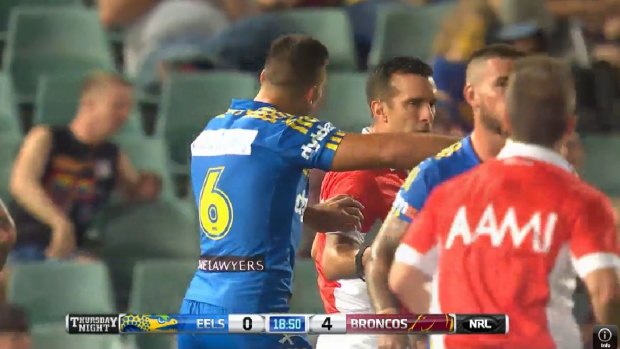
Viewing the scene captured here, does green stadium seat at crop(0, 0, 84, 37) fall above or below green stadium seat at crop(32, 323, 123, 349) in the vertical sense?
above

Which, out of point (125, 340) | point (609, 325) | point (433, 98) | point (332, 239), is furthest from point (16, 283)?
point (609, 325)

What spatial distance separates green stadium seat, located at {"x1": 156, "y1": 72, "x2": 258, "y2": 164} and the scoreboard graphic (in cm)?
104

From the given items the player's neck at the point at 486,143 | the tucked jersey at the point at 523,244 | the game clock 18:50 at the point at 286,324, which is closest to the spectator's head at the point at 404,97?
the player's neck at the point at 486,143

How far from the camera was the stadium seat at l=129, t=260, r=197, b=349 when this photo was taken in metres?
4.07

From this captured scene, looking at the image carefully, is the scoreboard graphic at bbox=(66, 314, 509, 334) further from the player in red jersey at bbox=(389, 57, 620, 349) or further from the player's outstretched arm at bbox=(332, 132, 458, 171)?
the player's outstretched arm at bbox=(332, 132, 458, 171)

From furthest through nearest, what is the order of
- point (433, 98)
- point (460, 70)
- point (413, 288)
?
1. point (460, 70)
2. point (433, 98)
3. point (413, 288)

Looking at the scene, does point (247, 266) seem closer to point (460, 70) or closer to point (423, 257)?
point (423, 257)

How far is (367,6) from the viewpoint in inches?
201

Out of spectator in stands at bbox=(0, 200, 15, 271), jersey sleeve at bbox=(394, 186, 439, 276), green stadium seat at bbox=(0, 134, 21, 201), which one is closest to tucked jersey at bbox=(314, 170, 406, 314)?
jersey sleeve at bbox=(394, 186, 439, 276)

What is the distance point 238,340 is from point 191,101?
55.7 inches

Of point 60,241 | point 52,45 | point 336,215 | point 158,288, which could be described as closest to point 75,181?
point 60,241

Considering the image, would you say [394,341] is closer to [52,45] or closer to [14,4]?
[52,45]

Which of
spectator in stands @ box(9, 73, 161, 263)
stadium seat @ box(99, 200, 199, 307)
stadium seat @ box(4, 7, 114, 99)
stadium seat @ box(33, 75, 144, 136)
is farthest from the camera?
stadium seat @ box(4, 7, 114, 99)

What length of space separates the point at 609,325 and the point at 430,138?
24.2 inches
